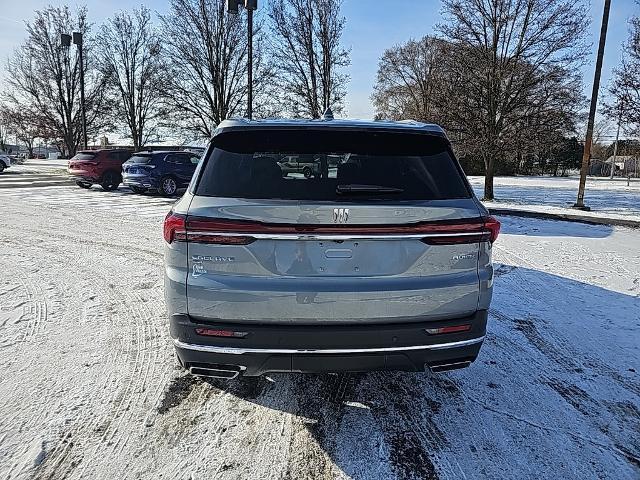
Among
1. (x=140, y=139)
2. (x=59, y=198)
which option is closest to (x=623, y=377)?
(x=59, y=198)

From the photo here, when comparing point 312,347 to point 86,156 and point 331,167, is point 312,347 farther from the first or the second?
point 86,156

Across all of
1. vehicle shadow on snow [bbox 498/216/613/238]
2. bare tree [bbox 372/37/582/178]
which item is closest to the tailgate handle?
vehicle shadow on snow [bbox 498/216/613/238]

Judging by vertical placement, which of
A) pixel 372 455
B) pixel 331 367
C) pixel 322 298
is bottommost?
pixel 372 455

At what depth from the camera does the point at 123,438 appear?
102 inches

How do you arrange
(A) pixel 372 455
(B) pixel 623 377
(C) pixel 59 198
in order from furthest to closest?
(C) pixel 59 198 < (B) pixel 623 377 < (A) pixel 372 455

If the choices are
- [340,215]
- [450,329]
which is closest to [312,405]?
[450,329]

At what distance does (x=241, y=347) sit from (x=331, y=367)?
0.49 m

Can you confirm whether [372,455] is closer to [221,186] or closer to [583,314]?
[221,186]

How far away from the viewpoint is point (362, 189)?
243cm

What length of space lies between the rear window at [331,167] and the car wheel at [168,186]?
47.4 ft

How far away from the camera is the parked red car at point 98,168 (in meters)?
18.0

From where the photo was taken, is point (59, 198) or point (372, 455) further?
point (59, 198)

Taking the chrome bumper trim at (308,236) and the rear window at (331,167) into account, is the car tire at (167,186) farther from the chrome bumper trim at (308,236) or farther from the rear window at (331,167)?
the chrome bumper trim at (308,236)

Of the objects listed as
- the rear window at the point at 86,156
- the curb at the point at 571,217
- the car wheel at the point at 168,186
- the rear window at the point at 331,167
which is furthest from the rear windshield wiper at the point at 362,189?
the rear window at the point at 86,156
